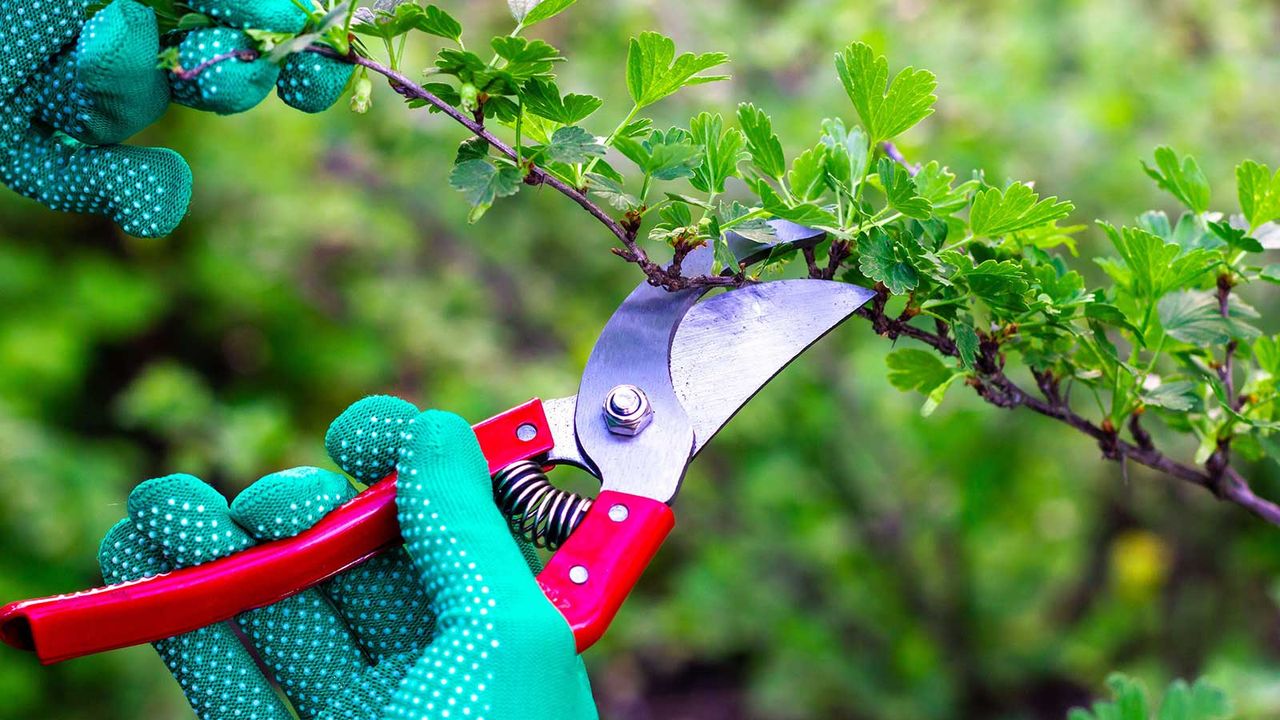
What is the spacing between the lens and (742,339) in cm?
76

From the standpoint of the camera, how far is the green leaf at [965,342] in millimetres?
683

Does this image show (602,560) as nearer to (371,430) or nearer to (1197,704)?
(371,430)

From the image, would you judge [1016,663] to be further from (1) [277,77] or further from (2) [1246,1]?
(1) [277,77]

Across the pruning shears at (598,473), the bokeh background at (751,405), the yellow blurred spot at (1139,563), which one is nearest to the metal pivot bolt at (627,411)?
the pruning shears at (598,473)

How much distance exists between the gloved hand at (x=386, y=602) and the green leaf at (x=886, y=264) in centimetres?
27

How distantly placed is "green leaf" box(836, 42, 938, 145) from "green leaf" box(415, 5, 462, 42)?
233 mm

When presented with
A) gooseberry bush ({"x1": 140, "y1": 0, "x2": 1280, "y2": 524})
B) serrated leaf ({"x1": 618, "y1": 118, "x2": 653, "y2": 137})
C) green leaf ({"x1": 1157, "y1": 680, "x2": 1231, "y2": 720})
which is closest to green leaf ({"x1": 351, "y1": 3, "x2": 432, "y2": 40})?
gooseberry bush ({"x1": 140, "y1": 0, "x2": 1280, "y2": 524})

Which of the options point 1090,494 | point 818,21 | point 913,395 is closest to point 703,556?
point 913,395

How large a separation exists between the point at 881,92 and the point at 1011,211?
11 cm

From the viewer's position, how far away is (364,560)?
0.71 metres

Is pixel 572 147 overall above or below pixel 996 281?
above

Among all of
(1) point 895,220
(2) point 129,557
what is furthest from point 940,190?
(2) point 129,557

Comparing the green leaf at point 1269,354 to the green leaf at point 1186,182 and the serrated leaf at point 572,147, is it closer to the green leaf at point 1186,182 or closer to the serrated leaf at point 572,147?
the green leaf at point 1186,182

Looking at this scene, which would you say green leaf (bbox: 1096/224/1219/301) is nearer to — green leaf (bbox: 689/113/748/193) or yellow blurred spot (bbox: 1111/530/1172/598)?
green leaf (bbox: 689/113/748/193)
